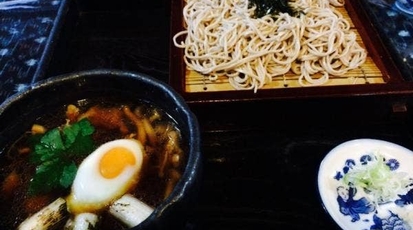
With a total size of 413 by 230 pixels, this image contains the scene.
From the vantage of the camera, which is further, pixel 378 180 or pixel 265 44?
pixel 265 44

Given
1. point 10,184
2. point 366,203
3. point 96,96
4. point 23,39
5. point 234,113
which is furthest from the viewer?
point 23,39

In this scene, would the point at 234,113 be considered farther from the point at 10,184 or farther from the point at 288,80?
the point at 10,184

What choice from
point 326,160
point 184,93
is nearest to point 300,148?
point 326,160

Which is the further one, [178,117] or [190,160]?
[178,117]

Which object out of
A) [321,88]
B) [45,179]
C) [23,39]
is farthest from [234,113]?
[23,39]

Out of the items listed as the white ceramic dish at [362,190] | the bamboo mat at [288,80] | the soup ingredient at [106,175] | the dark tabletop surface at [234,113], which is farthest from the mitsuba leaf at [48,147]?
the white ceramic dish at [362,190]

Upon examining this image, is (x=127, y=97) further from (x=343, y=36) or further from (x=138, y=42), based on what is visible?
(x=343, y=36)

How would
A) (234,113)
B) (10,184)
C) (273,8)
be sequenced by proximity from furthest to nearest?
(273,8) → (234,113) → (10,184)
